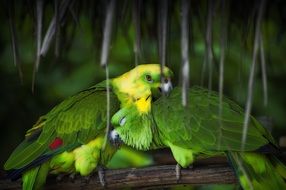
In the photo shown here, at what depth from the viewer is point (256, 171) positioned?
3.66ft

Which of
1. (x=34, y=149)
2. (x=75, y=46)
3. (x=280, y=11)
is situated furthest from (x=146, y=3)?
(x=75, y=46)

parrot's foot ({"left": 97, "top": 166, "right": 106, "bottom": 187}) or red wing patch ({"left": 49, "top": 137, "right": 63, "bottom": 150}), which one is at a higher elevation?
red wing patch ({"left": 49, "top": 137, "right": 63, "bottom": 150})

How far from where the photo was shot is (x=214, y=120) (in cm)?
117

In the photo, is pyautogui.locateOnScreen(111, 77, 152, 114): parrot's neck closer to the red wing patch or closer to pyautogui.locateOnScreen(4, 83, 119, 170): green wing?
pyautogui.locateOnScreen(4, 83, 119, 170): green wing

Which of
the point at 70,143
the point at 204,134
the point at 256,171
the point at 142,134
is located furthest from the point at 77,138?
the point at 256,171

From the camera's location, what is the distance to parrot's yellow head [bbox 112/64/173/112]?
114cm

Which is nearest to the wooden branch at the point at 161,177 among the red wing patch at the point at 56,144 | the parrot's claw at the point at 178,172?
the parrot's claw at the point at 178,172

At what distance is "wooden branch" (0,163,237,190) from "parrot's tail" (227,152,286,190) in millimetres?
65

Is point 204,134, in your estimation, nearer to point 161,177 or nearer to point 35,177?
point 161,177

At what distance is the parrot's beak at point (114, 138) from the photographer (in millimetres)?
1156

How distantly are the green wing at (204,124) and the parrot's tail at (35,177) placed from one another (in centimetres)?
26

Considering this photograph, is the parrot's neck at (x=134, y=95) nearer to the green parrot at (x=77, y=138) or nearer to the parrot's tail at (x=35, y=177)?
the green parrot at (x=77, y=138)

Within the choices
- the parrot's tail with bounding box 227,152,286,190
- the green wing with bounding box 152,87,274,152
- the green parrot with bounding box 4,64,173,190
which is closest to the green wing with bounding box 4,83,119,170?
the green parrot with bounding box 4,64,173,190

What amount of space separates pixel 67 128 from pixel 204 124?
0.93 ft
